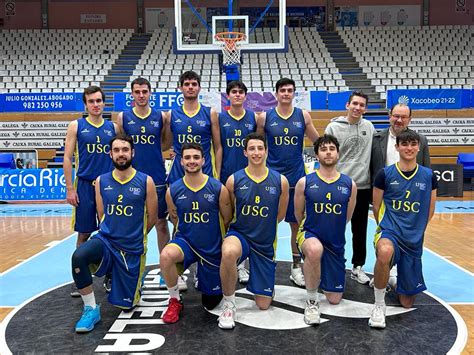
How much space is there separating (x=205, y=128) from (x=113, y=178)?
1.02 metres

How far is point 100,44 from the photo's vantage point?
776 inches

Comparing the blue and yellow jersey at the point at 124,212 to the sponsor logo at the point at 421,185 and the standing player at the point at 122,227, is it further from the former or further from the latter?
the sponsor logo at the point at 421,185

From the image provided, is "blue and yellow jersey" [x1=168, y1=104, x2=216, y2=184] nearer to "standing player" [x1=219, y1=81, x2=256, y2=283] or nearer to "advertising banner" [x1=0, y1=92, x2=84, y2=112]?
"standing player" [x1=219, y1=81, x2=256, y2=283]

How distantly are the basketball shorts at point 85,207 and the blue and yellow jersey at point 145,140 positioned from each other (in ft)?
1.48

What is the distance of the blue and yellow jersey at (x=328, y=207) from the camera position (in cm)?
375

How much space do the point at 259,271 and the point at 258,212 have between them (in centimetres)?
47

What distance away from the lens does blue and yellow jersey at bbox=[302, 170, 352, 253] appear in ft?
12.3

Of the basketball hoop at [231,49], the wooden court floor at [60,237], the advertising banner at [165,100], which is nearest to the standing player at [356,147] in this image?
the wooden court floor at [60,237]

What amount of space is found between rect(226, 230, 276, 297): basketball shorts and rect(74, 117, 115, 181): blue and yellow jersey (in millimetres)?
1356

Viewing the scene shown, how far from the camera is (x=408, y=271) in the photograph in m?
3.72

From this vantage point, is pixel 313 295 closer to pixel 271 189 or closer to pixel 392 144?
pixel 271 189

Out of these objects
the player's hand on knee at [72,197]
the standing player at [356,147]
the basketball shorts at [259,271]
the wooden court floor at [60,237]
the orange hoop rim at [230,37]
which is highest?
the orange hoop rim at [230,37]

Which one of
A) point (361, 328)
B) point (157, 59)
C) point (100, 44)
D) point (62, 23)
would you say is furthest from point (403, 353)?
point (62, 23)

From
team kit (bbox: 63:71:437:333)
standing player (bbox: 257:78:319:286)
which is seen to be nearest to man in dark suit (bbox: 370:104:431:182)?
team kit (bbox: 63:71:437:333)
